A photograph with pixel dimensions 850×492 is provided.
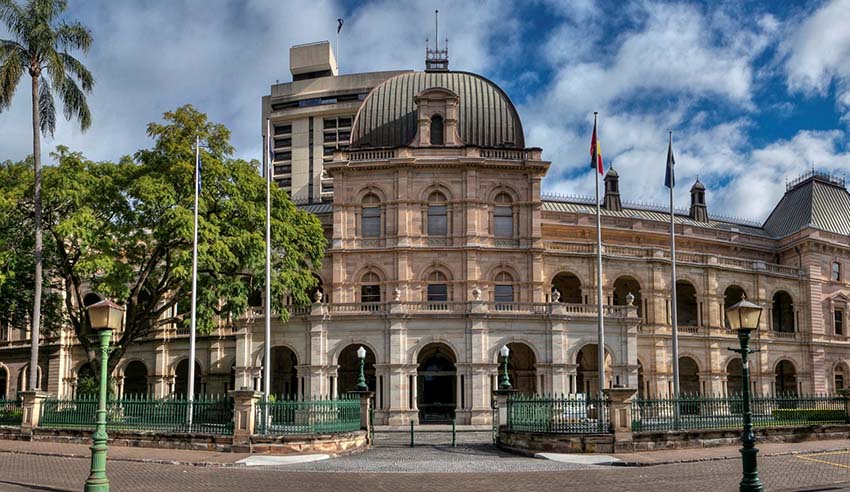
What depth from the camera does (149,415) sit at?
98.9ft

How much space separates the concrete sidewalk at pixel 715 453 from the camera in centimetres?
2505

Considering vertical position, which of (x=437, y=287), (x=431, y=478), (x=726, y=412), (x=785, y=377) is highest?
(x=437, y=287)

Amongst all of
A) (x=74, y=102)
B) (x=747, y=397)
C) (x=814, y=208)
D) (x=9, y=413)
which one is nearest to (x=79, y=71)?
(x=74, y=102)

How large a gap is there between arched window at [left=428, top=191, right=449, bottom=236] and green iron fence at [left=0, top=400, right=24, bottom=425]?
24.5m

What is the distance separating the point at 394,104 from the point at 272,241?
15.2 metres

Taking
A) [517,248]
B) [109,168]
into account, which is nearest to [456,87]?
[517,248]

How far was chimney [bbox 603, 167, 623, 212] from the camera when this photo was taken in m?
69.1

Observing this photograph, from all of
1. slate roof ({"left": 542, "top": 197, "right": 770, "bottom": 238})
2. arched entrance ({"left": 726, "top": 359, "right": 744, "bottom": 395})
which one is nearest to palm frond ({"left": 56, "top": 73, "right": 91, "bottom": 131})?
slate roof ({"left": 542, "top": 197, "right": 770, "bottom": 238})

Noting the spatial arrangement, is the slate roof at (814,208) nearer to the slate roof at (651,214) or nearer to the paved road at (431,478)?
the slate roof at (651,214)

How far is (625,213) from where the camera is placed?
67.9 metres

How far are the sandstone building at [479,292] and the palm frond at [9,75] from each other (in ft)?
52.6

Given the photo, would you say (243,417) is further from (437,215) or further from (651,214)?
(651,214)

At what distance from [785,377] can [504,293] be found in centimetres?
2512

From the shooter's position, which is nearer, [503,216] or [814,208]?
[503,216]
